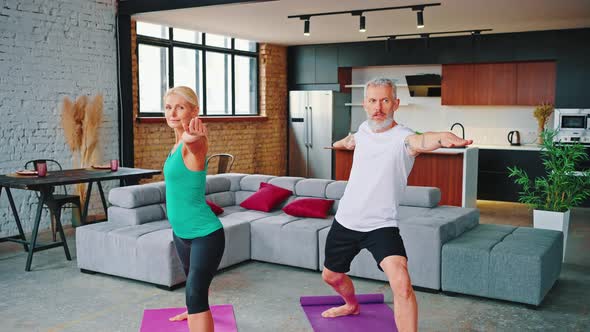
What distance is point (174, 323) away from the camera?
373cm

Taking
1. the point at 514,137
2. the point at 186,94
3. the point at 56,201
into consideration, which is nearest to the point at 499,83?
the point at 514,137

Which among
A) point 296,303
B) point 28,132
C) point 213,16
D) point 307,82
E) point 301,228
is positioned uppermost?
point 213,16

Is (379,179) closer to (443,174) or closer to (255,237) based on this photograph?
(255,237)

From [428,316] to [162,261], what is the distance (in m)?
1.95

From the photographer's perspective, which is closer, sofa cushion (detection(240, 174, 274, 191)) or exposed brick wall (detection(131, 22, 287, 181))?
sofa cushion (detection(240, 174, 274, 191))

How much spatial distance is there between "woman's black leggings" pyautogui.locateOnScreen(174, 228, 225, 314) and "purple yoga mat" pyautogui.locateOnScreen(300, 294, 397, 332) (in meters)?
1.02

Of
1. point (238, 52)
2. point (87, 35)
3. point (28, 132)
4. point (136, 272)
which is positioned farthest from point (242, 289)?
point (238, 52)

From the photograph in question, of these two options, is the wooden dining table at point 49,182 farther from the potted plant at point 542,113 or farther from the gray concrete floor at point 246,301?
the potted plant at point 542,113

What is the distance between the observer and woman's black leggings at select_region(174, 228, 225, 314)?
2.83 metres

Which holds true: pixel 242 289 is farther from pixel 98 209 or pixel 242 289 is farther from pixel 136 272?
pixel 98 209

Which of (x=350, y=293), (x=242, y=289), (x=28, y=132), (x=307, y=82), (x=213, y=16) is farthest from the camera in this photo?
(x=307, y=82)

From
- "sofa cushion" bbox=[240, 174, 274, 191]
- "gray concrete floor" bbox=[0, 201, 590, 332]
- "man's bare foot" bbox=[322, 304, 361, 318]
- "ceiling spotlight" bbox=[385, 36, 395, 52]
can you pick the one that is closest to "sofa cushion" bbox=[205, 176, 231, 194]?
"sofa cushion" bbox=[240, 174, 274, 191]

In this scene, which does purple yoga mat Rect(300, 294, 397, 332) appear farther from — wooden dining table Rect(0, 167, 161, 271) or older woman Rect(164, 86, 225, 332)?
wooden dining table Rect(0, 167, 161, 271)

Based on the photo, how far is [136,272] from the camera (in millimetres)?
4582
